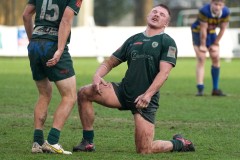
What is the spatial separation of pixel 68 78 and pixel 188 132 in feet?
8.61

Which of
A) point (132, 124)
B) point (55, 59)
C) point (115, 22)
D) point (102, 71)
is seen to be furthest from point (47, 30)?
point (115, 22)

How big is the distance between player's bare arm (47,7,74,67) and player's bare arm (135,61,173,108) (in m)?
0.97

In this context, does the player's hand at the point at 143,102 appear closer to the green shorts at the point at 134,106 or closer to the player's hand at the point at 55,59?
the green shorts at the point at 134,106

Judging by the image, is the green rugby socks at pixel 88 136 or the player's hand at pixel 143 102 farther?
the green rugby socks at pixel 88 136

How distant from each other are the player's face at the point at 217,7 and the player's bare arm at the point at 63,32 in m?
8.69

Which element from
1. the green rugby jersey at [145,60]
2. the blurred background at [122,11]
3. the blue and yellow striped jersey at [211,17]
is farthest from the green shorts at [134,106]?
the blurred background at [122,11]

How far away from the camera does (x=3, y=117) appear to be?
41.3ft

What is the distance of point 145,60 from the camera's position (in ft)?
30.1

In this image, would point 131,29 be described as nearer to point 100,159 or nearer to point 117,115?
point 117,115

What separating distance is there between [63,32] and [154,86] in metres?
1.11

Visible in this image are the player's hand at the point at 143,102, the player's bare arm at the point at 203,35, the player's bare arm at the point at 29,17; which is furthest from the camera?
the player's bare arm at the point at 203,35

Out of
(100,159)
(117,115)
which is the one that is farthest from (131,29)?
(100,159)

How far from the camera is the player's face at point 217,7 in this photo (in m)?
17.1

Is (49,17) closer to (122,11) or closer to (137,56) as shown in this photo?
(137,56)
